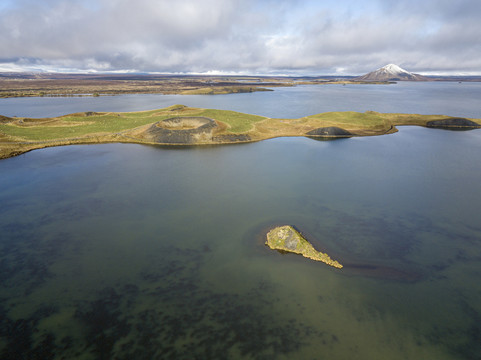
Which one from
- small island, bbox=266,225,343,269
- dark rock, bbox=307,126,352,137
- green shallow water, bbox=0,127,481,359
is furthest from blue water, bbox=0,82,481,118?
small island, bbox=266,225,343,269

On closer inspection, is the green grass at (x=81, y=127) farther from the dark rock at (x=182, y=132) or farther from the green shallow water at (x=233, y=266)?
the green shallow water at (x=233, y=266)

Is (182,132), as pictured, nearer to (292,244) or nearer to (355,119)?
(292,244)

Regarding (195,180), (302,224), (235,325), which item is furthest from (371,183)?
(235,325)

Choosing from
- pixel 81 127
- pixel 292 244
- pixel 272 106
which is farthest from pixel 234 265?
pixel 272 106

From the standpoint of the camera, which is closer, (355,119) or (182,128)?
(182,128)

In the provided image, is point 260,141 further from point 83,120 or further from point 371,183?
point 83,120

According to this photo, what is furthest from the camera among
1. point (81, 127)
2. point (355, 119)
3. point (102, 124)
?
point (355, 119)
